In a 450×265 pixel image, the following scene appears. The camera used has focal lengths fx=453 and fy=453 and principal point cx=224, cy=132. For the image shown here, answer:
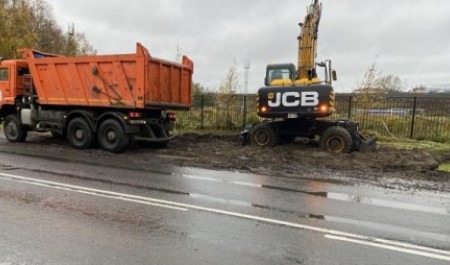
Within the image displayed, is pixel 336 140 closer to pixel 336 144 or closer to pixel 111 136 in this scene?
pixel 336 144

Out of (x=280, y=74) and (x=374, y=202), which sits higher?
(x=280, y=74)

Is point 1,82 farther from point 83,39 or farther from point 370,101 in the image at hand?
point 83,39

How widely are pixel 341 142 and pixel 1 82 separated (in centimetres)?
1135

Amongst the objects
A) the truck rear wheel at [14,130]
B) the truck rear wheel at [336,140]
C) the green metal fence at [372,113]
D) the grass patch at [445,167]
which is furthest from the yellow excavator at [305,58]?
the truck rear wheel at [14,130]

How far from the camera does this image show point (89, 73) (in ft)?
43.7

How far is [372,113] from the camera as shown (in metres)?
18.2

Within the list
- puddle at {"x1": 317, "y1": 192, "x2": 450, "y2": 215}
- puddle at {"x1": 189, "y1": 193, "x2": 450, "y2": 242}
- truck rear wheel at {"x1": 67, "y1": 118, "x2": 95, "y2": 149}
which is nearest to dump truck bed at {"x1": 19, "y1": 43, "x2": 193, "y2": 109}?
truck rear wheel at {"x1": 67, "y1": 118, "x2": 95, "y2": 149}

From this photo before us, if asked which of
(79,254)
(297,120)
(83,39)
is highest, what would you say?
(83,39)

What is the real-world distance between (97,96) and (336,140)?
23.4 ft

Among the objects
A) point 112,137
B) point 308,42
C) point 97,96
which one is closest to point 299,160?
point 308,42

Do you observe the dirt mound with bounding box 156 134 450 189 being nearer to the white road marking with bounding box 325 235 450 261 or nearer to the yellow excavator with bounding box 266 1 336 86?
the yellow excavator with bounding box 266 1 336 86

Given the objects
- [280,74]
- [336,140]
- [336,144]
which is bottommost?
[336,144]

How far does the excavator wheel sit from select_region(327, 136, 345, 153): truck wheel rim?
70.3 inches

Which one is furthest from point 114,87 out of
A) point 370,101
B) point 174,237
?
point 370,101
